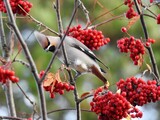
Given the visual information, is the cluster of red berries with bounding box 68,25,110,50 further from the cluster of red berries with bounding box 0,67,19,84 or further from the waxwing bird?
the cluster of red berries with bounding box 0,67,19,84

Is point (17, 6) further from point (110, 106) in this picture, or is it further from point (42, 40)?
point (110, 106)

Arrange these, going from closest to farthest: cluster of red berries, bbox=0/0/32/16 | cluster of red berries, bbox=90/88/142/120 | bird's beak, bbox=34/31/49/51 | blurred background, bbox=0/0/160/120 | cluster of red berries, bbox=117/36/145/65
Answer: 1. cluster of red berries, bbox=90/88/142/120
2. cluster of red berries, bbox=0/0/32/16
3. cluster of red berries, bbox=117/36/145/65
4. bird's beak, bbox=34/31/49/51
5. blurred background, bbox=0/0/160/120

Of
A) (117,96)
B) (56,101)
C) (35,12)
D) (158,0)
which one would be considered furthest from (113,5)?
(117,96)

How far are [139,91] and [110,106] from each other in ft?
0.59

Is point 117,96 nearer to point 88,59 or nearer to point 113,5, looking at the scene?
point 88,59

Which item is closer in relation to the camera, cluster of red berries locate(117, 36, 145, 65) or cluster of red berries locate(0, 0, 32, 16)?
cluster of red berries locate(0, 0, 32, 16)

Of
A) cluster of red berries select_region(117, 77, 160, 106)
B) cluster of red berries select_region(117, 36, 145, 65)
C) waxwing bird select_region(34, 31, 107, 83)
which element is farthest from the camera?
waxwing bird select_region(34, 31, 107, 83)

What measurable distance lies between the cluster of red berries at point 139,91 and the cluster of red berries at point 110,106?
0.27ft

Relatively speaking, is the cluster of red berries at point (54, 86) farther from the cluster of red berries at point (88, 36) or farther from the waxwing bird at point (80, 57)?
the waxwing bird at point (80, 57)

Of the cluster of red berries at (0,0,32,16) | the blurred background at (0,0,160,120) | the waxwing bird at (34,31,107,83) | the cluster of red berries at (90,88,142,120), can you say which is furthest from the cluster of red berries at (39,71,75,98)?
the blurred background at (0,0,160,120)

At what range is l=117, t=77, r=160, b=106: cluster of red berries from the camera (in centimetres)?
204

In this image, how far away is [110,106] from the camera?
192 cm

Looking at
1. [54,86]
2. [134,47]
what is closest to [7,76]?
[54,86]

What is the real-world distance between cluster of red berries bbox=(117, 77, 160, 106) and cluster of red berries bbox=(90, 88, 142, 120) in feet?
0.27
